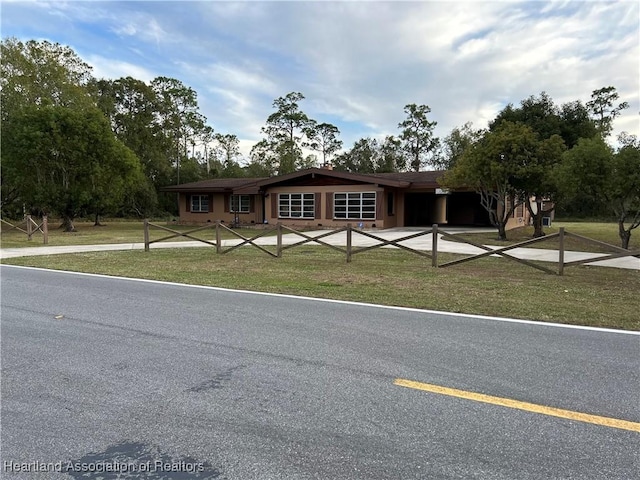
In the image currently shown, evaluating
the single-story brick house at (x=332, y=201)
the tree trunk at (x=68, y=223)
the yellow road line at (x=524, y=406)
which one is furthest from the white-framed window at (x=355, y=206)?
the yellow road line at (x=524, y=406)

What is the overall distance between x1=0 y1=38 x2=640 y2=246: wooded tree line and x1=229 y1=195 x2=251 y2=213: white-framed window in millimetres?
7070

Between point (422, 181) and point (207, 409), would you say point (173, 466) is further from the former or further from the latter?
point (422, 181)

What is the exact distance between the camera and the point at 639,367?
4414 millimetres

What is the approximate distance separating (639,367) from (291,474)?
12.2ft

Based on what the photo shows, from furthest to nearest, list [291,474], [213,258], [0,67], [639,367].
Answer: [0,67]
[213,258]
[639,367]
[291,474]

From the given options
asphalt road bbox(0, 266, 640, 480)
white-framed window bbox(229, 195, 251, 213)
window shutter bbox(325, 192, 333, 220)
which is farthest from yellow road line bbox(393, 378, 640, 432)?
white-framed window bbox(229, 195, 251, 213)

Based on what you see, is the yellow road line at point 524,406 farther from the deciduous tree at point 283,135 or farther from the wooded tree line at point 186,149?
the deciduous tree at point 283,135

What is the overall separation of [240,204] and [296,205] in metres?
5.75

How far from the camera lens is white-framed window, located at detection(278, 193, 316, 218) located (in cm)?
2847

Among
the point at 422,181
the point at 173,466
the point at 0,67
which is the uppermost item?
the point at 0,67

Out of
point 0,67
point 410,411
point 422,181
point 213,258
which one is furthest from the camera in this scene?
point 0,67

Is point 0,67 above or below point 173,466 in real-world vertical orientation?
above

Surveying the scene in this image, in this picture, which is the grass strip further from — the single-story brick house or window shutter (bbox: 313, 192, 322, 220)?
window shutter (bbox: 313, 192, 322, 220)

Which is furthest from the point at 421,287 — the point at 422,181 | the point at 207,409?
the point at 422,181
